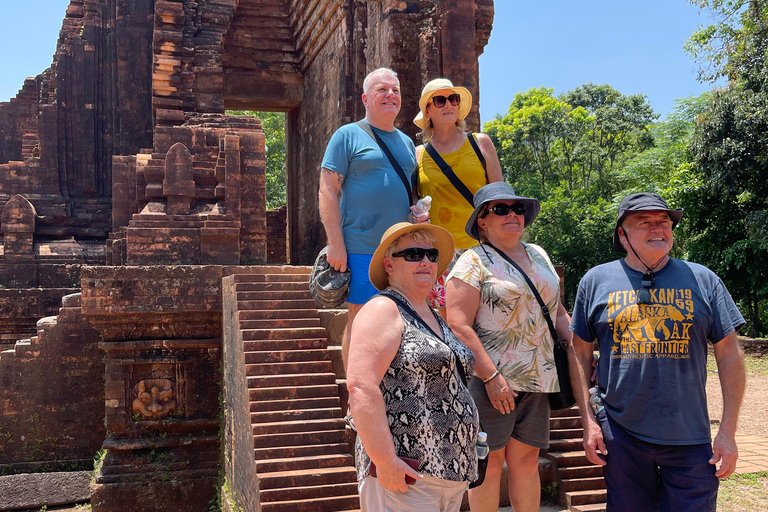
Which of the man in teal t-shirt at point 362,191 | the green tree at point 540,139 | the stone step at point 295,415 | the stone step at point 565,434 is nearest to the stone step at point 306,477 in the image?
the stone step at point 295,415

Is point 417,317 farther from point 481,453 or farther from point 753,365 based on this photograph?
point 753,365

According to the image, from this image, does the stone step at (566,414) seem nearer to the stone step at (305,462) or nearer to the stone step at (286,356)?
the stone step at (305,462)

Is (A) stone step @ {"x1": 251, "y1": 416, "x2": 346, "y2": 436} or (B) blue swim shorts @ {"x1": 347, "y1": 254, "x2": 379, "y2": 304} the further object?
(A) stone step @ {"x1": 251, "y1": 416, "x2": 346, "y2": 436}

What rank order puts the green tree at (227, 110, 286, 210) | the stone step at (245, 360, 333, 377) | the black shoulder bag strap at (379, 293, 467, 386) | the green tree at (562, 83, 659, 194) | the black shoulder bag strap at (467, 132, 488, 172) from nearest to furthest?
the black shoulder bag strap at (379, 293, 467, 386) → the black shoulder bag strap at (467, 132, 488, 172) → the stone step at (245, 360, 333, 377) → the green tree at (562, 83, 659, 194) → the green tree at (227, 110, 286, 210)

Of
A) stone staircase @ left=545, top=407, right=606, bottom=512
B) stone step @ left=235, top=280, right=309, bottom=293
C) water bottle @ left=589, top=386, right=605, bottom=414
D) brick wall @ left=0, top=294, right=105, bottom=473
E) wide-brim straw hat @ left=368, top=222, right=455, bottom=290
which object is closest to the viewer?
wide-brim straw hat @ left=368, top=222, right=455, bottom=290

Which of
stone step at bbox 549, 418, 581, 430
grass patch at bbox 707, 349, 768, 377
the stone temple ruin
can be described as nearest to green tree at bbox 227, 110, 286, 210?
the stone temple ruin

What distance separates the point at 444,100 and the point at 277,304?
225 cm

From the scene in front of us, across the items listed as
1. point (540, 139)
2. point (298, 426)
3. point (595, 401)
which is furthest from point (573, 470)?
point (540, 139)

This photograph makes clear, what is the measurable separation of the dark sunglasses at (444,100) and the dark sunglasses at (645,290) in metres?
1.41

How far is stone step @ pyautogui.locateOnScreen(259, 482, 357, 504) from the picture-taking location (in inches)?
151

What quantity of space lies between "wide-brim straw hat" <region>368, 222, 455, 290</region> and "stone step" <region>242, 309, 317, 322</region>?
2412 millimetres

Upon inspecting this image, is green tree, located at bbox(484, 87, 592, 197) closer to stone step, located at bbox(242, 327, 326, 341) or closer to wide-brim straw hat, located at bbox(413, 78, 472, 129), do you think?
stone step, located at bbox(242, 327, 326, 341)

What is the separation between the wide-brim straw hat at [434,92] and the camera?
3.56m

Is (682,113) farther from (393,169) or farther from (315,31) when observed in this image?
(393,169)
